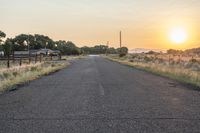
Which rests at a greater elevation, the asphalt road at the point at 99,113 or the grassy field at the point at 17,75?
the grassy field at the point at 17,75

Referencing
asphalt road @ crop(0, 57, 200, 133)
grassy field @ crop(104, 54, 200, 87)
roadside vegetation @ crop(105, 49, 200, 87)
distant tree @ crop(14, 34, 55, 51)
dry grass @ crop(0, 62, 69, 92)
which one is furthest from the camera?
distant tree @ crop(14, 34, 55, 51)

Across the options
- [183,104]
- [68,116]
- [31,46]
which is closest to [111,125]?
[68,116]

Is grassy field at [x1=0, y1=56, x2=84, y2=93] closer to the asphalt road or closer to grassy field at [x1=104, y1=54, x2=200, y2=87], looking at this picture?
the asphalt road

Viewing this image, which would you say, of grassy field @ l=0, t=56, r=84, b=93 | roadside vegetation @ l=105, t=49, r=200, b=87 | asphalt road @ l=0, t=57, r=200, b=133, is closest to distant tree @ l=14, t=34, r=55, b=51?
roadside vegetation @ l=105, t=49, r=200, b=87

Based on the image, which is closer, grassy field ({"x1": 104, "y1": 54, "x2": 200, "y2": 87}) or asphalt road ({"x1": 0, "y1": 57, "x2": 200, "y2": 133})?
asphalt road ({"x1": 0, "y1": 57, "x2": 200, "y2": 133})

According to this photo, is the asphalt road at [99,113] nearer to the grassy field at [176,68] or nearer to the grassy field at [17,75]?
the grassy field at [17,75]

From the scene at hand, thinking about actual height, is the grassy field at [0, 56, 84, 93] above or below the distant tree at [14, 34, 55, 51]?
below

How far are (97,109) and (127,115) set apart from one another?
1117 mm

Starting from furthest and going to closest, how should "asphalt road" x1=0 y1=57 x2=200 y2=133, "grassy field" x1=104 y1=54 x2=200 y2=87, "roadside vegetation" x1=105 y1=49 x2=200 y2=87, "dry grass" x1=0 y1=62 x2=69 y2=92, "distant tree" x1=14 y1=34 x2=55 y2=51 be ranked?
"distant tree" x1=14 y1=34 x2=55 y2=51
"roadside vegetation" x1=105 y1=49 x2=200 y2=87
"grassy field" x1=104 y1=54 x2=200 y2=87
"dry grass" x1=0 y1=62 x2=69 y2=92
"asphalt road" x1=0 y1=57 x2=200 y2=133

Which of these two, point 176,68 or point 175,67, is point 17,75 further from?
point 175,67

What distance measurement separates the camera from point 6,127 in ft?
23.1

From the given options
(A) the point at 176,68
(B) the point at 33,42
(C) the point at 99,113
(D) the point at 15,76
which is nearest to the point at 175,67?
(A) the point at 176,68

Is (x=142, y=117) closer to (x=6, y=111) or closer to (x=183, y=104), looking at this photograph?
(x=183, y=104)

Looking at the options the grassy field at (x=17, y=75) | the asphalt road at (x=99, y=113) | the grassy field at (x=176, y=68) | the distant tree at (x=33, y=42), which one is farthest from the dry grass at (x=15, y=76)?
the distant tree at (x=33, y=42)
